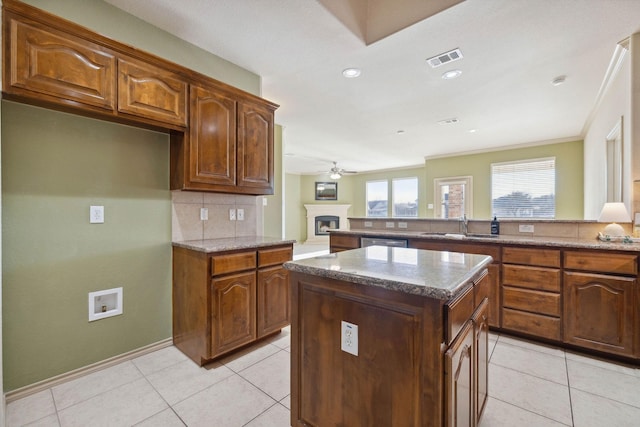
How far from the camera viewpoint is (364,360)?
3.77ft

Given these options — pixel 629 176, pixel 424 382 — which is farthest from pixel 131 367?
pixel 629 176

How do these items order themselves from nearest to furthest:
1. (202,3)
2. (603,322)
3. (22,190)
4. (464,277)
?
(464,277), (22,190), (202,3), (603,322)

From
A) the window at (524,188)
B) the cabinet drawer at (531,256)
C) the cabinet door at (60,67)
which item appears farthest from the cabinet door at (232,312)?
the window at (524,188)

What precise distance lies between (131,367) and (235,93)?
→ 237 cm

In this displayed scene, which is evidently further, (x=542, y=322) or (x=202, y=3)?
(x=542, y=322)

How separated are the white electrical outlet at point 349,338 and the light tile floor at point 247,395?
79cm

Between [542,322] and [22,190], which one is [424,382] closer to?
[542,322]

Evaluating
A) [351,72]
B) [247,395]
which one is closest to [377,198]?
[351,72]

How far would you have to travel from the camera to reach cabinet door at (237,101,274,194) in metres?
2.64

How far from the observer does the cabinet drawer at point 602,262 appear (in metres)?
2.16

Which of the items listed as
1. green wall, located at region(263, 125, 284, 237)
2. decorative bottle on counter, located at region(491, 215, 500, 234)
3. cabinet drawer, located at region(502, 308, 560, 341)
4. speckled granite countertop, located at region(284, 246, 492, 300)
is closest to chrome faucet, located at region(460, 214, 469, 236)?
decorative bottle on counter, located at region(491, 215, 500, 234)

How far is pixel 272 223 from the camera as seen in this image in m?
4.63

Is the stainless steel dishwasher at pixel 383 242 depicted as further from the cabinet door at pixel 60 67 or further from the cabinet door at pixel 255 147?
the cabinet door at pixel 60 67

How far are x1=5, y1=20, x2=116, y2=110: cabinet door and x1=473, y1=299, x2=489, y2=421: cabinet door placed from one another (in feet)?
8.11
